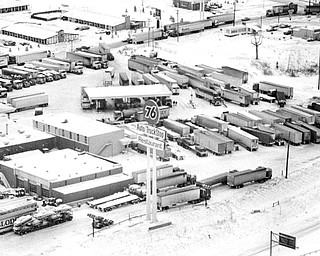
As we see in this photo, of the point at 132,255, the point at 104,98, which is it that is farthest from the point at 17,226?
the point at 104,98

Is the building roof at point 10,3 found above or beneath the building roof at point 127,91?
above

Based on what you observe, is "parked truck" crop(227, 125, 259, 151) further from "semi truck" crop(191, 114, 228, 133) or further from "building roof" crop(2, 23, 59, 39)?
"building roof" crop(2, 23, 59, 39)

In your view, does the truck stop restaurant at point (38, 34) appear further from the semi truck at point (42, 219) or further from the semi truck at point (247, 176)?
the semi truck at point (42, 219)

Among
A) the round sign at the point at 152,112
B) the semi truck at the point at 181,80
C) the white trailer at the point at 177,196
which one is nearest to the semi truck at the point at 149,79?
the semi truck at the point at 181,80

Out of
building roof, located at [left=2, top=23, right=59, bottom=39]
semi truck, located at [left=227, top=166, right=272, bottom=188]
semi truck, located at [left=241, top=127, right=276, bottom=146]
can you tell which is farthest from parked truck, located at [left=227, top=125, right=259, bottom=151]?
building roof, located at [left=2, top=23, right=59, bottom=39]

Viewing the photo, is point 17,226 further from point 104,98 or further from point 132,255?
point 104,98

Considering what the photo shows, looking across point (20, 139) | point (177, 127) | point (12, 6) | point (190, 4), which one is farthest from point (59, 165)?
point (190, 4)
